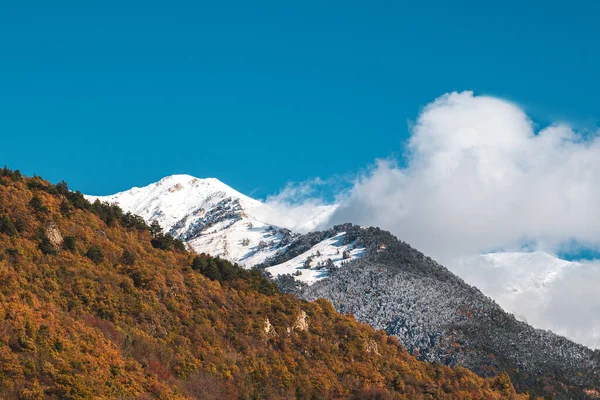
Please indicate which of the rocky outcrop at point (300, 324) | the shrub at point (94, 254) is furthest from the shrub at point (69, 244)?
the rocky outcrop at point (300, 324)

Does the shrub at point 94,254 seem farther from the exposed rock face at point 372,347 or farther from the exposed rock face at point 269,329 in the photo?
the exposed rock face at point 372,347

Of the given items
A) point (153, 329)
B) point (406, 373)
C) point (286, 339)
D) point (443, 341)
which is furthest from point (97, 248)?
point (443, 341)

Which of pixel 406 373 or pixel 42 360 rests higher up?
pixel 406 373

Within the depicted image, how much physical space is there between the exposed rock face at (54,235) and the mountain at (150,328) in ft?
0.44

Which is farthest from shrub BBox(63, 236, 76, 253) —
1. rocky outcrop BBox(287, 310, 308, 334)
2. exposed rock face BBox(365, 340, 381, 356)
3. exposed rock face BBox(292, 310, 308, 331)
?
exposed rock face BBox(365, 340, 381, 356)

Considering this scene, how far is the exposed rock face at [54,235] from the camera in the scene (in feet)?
222

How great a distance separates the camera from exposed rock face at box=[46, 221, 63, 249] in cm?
6775

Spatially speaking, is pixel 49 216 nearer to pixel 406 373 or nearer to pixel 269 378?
pixel 269 378

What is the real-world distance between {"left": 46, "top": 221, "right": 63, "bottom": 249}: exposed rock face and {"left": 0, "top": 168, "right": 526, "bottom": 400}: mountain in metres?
0.14

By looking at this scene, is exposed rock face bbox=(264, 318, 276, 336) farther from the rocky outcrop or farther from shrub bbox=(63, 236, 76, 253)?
shrub bbox=(63, 236, 76, 253)

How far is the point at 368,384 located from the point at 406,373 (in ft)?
29.2

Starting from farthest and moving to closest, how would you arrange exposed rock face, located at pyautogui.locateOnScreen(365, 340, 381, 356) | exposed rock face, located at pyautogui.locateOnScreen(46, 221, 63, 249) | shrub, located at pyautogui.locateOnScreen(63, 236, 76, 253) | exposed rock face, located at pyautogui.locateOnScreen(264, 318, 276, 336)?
exposed rock face, located at pyautogui.locateOnScreen(365, 340, 381, 356), exposed rock face, located at pyautogui.locateOnScreen(264, 318, 276, 336), shrub, located at pyautogui.locateOnScreen(63, 236, 76, 253), exposed rock face, located at pyautogui.locateOnScreen(46, 221, 63, 249)

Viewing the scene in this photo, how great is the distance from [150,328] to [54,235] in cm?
1319

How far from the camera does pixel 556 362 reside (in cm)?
19162
